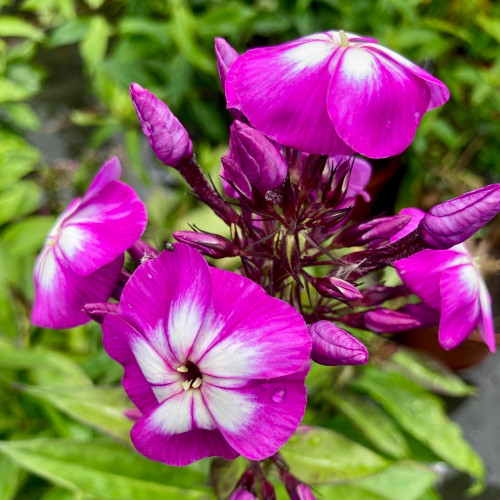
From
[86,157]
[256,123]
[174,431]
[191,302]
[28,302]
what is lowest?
[28,302]

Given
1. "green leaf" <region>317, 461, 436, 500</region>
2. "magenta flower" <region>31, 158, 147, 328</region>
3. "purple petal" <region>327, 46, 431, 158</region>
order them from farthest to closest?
"green leaf" <region>317, 461, 436, 500</region>
"magenta flower" <region>31, 158, 147, 328</region>
"purple petal" <region>327, 46, 431, 158</region>

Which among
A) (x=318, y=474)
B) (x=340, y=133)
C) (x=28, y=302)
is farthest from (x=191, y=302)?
(x=28, y=302)

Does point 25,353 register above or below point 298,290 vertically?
below

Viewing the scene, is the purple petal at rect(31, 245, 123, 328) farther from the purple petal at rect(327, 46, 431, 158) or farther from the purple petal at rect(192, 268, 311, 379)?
the purple petal at rect(327, 46, 431, 158)

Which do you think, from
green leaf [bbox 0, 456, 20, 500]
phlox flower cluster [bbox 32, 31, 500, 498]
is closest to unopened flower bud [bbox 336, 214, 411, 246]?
phlox flower cluster [bbox 32, 31, 500, 498]

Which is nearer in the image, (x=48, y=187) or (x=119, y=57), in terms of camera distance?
(x=48, y=187)

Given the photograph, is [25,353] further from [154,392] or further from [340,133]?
[340,133]

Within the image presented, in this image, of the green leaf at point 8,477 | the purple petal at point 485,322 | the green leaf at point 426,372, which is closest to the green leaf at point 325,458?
the purple petal at point 485,322
